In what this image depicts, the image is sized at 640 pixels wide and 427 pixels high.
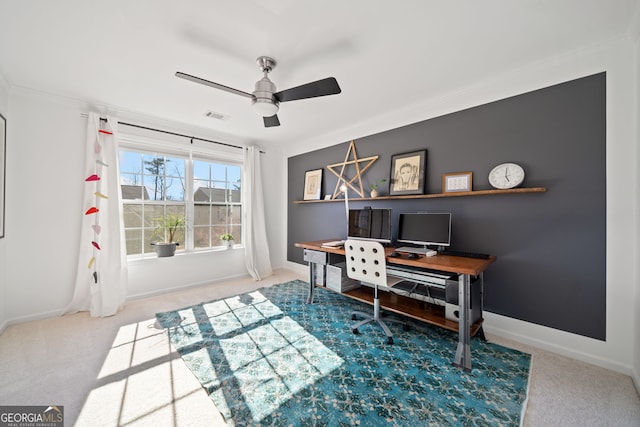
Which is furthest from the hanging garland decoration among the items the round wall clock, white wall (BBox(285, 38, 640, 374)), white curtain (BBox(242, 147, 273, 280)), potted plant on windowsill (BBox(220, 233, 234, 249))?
white wall (BBox(285, 38, 640, 374))

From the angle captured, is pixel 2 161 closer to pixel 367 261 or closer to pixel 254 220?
pixel 254 220

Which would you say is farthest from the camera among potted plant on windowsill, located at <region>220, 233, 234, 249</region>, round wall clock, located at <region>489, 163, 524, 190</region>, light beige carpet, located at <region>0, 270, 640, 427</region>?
potted plant on windowsill, located at <region>220, 233, 234, 249</region>

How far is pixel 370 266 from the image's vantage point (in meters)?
2.35

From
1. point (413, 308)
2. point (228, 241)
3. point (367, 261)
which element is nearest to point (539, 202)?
point (413, 308)

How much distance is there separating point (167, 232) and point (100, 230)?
2.57ft

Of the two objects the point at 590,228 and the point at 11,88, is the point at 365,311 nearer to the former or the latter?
the point at 590,228

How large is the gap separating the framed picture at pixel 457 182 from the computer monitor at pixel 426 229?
0.35m

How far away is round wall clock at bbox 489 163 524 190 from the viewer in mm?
2220

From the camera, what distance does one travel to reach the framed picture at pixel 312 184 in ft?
13.6

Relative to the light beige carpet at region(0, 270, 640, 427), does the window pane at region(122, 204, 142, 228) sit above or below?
above

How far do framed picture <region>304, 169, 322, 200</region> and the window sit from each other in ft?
3.93

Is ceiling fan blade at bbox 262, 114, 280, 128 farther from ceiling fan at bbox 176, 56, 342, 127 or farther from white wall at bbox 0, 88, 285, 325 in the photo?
white wall at bbox 0, 88, 285, 325

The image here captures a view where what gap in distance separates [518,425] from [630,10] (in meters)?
2.66

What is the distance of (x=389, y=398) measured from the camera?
1.58 m
